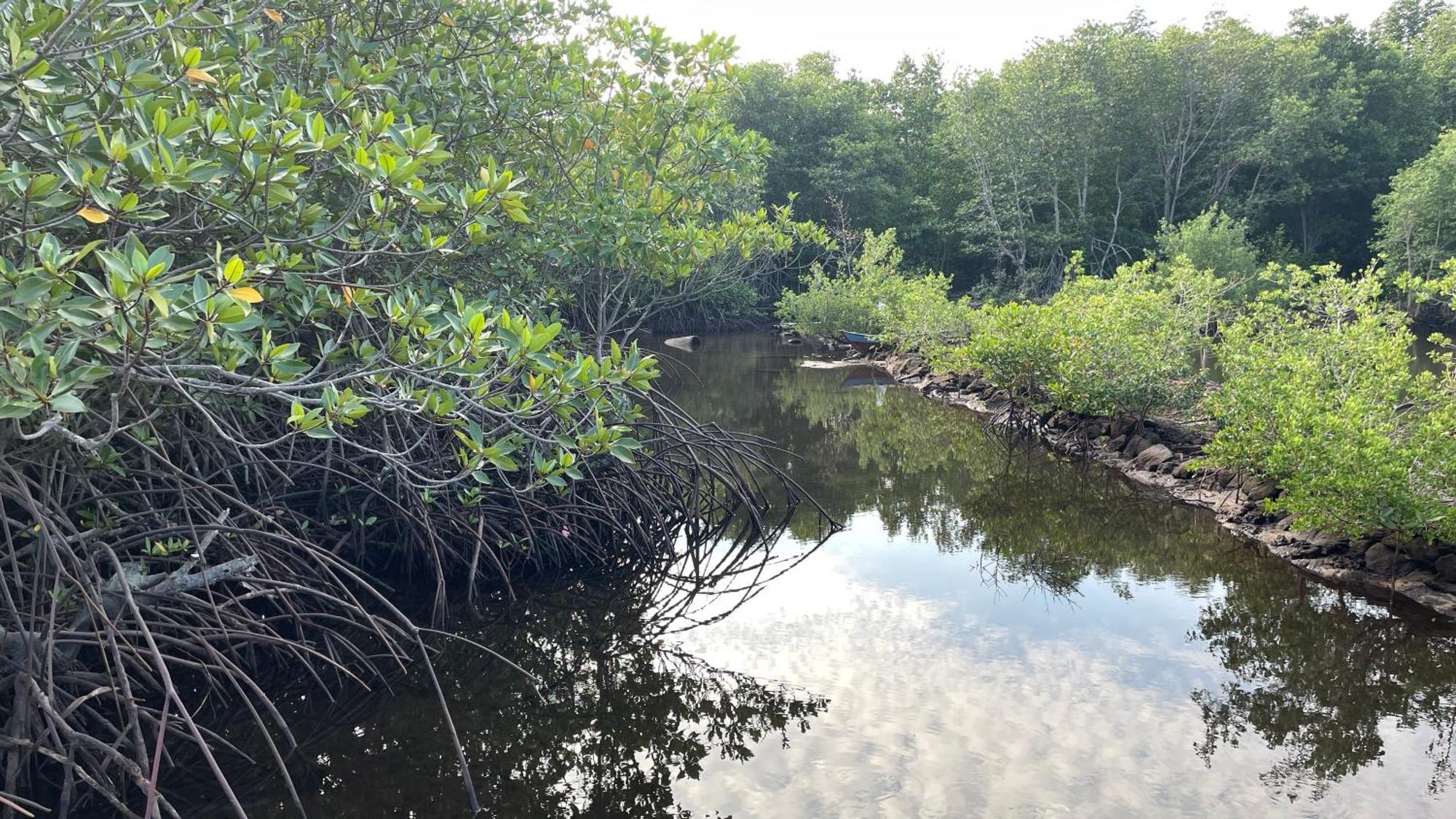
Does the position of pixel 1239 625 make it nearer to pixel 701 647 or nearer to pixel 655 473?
pixel 701 647

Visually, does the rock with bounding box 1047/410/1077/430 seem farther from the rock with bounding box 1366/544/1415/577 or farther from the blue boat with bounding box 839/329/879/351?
the blue boat with bounding box 839/329/879/351

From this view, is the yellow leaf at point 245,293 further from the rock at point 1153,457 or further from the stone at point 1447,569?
the rock at point 1153,457

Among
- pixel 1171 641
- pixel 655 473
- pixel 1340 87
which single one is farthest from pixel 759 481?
pixel 1340 87

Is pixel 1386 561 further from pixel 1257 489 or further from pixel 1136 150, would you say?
pixel 1136 150

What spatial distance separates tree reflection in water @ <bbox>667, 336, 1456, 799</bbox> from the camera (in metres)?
4.46

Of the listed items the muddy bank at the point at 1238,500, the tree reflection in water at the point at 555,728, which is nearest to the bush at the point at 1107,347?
the muddy bank at the point at 1238,500

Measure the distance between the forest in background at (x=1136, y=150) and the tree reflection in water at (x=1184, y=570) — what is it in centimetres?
1937

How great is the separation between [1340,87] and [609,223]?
1417 inches

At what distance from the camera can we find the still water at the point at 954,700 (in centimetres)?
390

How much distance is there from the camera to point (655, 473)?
707 centimetres

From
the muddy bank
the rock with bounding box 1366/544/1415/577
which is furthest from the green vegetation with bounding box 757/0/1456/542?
the rock with bounding box 1366/544/1415/577

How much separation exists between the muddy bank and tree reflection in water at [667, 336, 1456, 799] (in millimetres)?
239

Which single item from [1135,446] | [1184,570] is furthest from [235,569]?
[1135,446]

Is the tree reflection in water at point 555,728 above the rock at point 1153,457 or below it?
below
